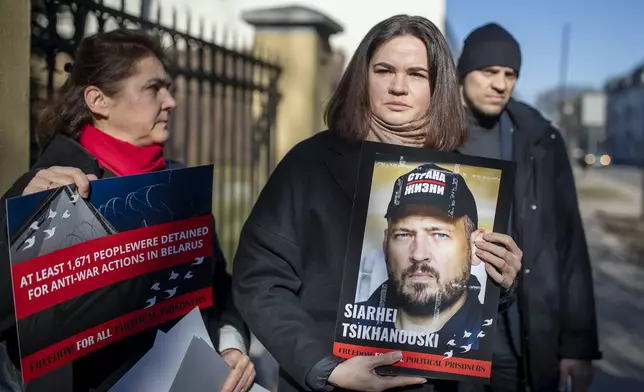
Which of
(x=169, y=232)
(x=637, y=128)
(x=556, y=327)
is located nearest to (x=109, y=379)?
(x=169, y=232)

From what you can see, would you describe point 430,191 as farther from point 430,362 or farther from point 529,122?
point 529,122

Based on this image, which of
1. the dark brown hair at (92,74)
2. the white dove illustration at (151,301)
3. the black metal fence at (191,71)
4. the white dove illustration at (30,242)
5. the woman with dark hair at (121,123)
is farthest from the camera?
the black metal fence at (191,71)

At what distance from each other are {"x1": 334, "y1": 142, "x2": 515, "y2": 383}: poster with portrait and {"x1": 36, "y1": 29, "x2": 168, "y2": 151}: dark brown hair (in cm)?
79

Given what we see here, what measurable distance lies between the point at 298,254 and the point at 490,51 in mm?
1306

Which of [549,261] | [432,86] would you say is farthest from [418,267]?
[549,261]

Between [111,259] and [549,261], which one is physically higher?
[111,259]

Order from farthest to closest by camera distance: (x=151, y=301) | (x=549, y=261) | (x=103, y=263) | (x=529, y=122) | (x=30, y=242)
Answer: (x=529, y=122) < (x=549, y=261) < (x=151, y=301) < (x=103, y=263) < (x=30, y=242)

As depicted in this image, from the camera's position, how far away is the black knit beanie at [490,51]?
8.99 ft

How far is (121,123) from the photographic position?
2078 millimetres

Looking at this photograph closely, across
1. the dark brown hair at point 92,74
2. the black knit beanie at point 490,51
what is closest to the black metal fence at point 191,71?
the dark brown hair at point 92,74

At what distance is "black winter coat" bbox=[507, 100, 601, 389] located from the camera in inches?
101

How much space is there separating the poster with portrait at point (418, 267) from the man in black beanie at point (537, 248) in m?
0.88

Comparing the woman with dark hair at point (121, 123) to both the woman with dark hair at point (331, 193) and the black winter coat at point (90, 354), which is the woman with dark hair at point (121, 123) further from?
the woman with dark hair at point (331, 193)

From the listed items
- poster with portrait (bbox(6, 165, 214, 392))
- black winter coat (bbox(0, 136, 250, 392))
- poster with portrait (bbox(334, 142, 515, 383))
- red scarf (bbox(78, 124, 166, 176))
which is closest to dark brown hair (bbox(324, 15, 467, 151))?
poster with portrait (bbox(334, 142, 515, 383))
